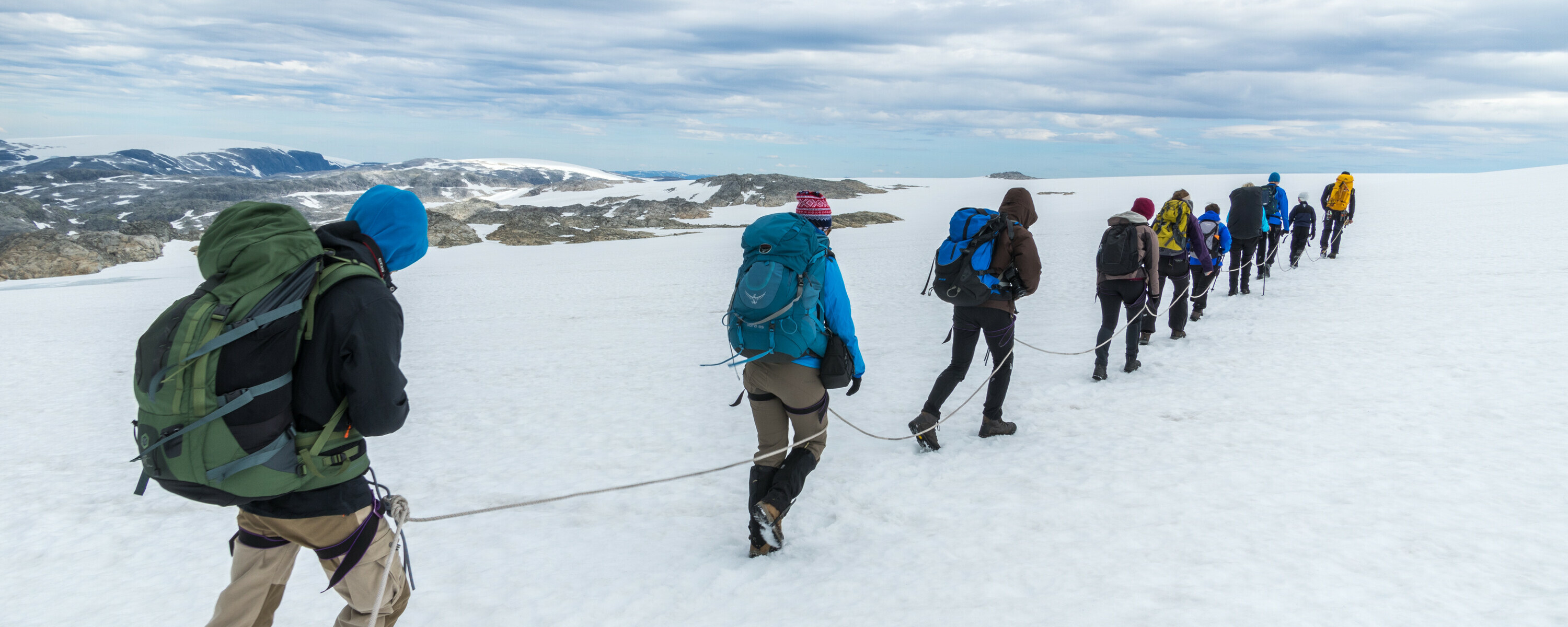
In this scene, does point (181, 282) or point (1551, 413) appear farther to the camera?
point (181, 282)

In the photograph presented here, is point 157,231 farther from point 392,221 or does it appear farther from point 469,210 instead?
point 392,221

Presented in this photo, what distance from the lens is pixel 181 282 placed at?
21266mm

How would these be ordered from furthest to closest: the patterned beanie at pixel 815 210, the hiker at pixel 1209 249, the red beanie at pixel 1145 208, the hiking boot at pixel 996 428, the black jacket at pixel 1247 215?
the black jacket at pixel 1247 215 < the hiker at pixel 1209 249 < the red beanie at pixel 1145 208 < the hiking boot at pixel 996 428 < the patterned beanie at pixel 815 210

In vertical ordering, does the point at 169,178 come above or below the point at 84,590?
above

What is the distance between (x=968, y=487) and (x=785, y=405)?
1.72 meters

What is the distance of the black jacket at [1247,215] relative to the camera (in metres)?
10.6

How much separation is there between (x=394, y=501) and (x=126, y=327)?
1368 cm

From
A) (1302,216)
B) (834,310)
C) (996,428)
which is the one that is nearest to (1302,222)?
(1302,216)

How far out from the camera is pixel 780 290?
11.0 feet

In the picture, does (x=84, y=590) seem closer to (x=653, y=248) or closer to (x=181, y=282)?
(x=181, y=282)

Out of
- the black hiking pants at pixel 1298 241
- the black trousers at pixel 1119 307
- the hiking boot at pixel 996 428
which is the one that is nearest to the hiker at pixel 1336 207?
the black hiking pants at pixel 1298 241

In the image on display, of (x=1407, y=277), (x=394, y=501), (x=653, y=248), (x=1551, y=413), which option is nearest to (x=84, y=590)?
(x=394, y=501)

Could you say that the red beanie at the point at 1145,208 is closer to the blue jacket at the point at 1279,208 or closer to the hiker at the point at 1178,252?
the hiker at the point at 1178,252

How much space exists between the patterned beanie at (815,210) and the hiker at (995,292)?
1344 millimetres
